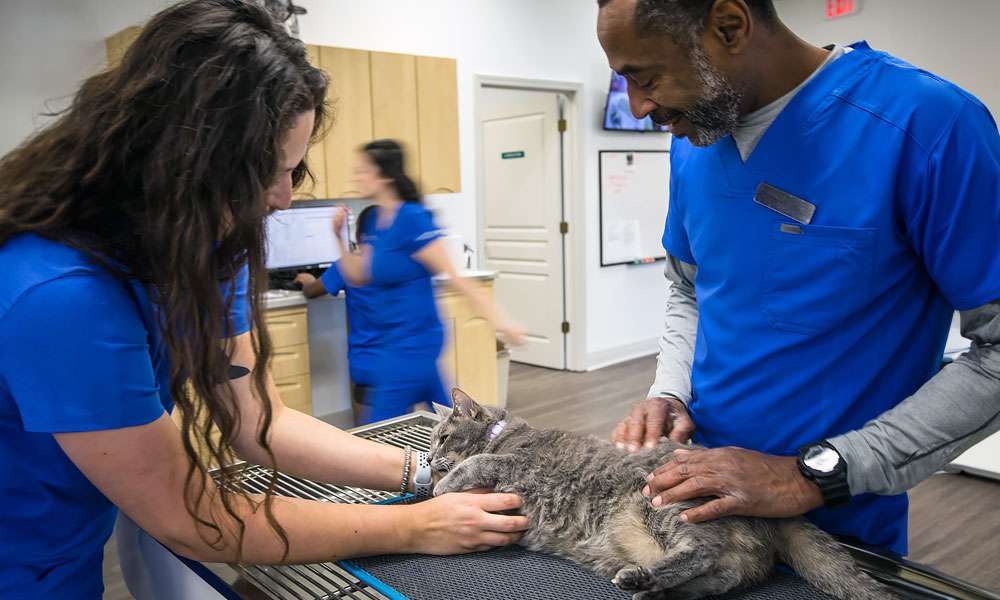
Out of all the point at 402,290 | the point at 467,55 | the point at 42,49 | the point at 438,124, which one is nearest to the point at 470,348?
the point at 438,124

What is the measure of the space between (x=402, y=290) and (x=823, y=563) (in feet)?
7.36

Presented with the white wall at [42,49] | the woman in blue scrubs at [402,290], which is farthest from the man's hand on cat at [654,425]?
the white wall at [42,49]

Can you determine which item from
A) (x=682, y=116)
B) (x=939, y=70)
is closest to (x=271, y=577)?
(x=682, y=116)

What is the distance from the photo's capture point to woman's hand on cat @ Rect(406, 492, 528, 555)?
1012 millimetres

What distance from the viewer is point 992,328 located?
0.96 m

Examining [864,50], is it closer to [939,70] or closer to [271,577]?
[271,577]

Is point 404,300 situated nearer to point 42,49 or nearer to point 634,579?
point 634,579

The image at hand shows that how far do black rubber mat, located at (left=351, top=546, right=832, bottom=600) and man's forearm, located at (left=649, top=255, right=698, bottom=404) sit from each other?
469 millimetres

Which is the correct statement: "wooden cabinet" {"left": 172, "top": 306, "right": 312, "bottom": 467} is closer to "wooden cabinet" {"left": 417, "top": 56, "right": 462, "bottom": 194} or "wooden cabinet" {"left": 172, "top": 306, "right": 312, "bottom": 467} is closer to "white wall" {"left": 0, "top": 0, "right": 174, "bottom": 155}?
"wooden cabinet" {"left": 417, "top": 56, "right": 462, "bottom": 194}

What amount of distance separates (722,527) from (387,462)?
0.58 meters

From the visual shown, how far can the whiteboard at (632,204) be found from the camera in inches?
247

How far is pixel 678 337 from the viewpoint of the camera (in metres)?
1.43

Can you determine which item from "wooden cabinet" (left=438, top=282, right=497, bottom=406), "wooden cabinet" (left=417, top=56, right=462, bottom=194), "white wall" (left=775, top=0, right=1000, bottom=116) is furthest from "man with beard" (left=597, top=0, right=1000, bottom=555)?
"white wall" (left=775, top=0, right=1000, bottom=116)

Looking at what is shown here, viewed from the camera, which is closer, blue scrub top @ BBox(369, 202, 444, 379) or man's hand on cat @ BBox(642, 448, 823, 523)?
man's hand on cat @ BBox(642, 448, 823, 523)
